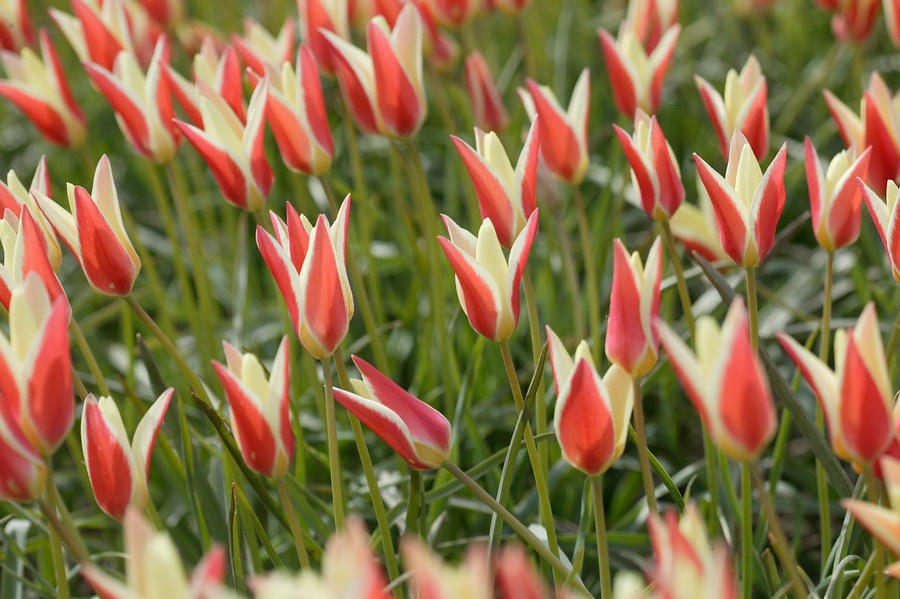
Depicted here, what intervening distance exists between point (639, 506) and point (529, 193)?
0.65 meters

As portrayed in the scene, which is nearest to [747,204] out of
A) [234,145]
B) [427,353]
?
[234,145]

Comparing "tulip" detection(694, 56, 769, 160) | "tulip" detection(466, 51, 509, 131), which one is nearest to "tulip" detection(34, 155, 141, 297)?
"tulip" detection(694, 56, 769, 160)

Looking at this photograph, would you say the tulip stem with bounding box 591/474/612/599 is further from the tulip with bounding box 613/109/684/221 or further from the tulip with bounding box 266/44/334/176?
the tulip with bounding box 266/44/334/176

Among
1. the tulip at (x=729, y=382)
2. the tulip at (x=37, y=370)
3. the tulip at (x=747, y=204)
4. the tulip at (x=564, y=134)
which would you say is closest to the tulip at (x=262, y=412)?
the tulip at (x=37, y=370)

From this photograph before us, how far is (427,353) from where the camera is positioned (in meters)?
1.70

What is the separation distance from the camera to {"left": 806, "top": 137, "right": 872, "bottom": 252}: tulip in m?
1.08

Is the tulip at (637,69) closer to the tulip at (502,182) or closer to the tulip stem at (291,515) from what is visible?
the tulip at (502,182)

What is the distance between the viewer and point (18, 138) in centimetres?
320

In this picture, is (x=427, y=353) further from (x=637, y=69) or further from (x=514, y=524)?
(x=514, y=524)

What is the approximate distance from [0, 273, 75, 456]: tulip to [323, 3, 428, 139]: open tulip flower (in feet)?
2.11

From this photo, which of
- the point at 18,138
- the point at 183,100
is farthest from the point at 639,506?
the point at 18,138

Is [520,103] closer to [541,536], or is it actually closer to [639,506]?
[639,506]

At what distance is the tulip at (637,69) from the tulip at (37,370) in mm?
1035

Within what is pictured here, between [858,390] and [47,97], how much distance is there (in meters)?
1.41
